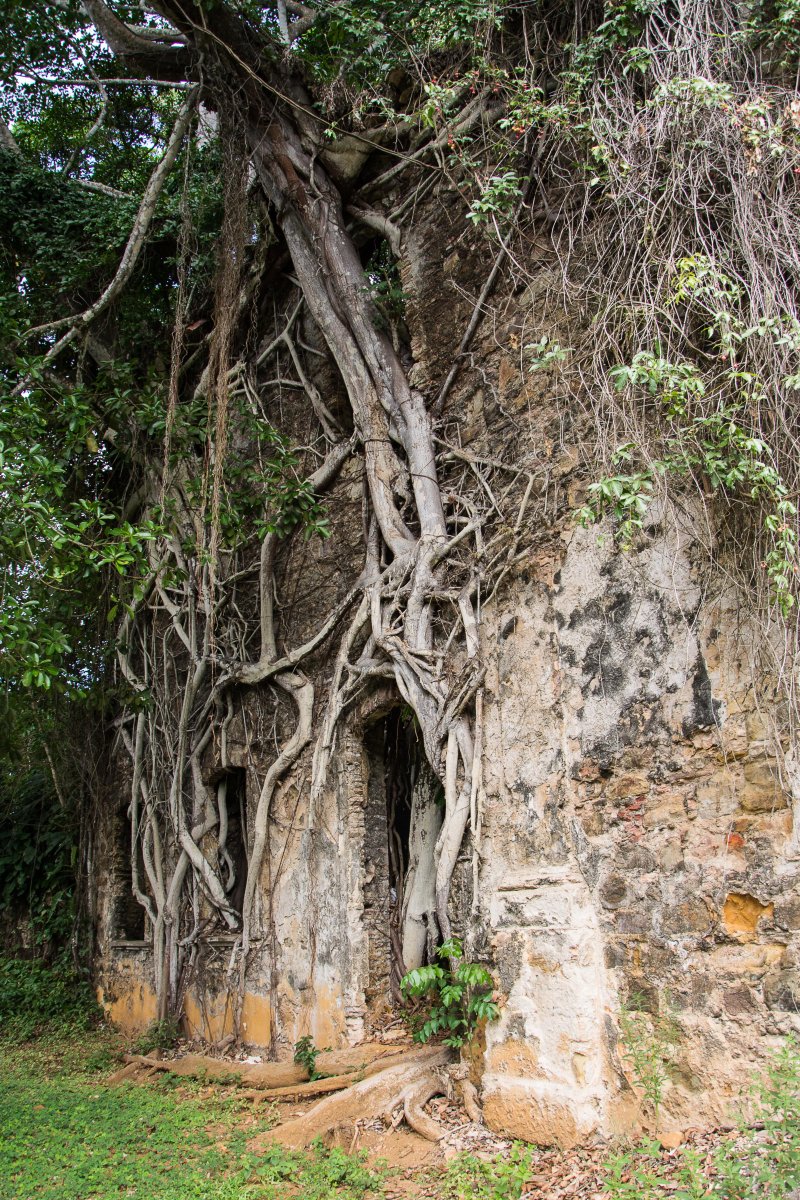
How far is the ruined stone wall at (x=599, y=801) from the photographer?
10.7 feet

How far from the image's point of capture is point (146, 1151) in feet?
13.8

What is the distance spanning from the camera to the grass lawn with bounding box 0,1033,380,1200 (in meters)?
3.60

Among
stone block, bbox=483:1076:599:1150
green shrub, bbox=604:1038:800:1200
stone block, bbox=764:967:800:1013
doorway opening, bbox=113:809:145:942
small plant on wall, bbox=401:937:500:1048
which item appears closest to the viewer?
green shrub, bbox=604:1038:800:1200

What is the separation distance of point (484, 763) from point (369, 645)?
1.23m

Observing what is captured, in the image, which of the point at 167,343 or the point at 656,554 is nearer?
the point at 656,554

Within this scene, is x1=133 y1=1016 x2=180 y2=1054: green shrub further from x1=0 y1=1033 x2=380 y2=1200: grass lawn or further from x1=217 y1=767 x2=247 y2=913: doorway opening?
x1=217 y1=767 x2=247 y2=913: doorway opening

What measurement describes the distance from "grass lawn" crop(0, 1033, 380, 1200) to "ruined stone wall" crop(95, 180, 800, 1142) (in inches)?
31.1

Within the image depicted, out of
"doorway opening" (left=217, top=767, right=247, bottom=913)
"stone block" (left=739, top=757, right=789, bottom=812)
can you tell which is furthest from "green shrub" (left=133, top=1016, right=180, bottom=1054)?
"stone block" (left=739, top=757, right=789, bottom=812)

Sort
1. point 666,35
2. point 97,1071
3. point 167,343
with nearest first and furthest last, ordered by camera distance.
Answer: point 666,35, point 97,1071, point 167,343

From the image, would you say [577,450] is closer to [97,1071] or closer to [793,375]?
[793,375]

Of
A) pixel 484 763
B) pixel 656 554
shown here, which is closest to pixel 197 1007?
pixel 484 763

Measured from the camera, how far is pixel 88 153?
8336 millimetres

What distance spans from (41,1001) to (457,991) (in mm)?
4910

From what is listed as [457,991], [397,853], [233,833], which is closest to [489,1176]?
[457,991]
